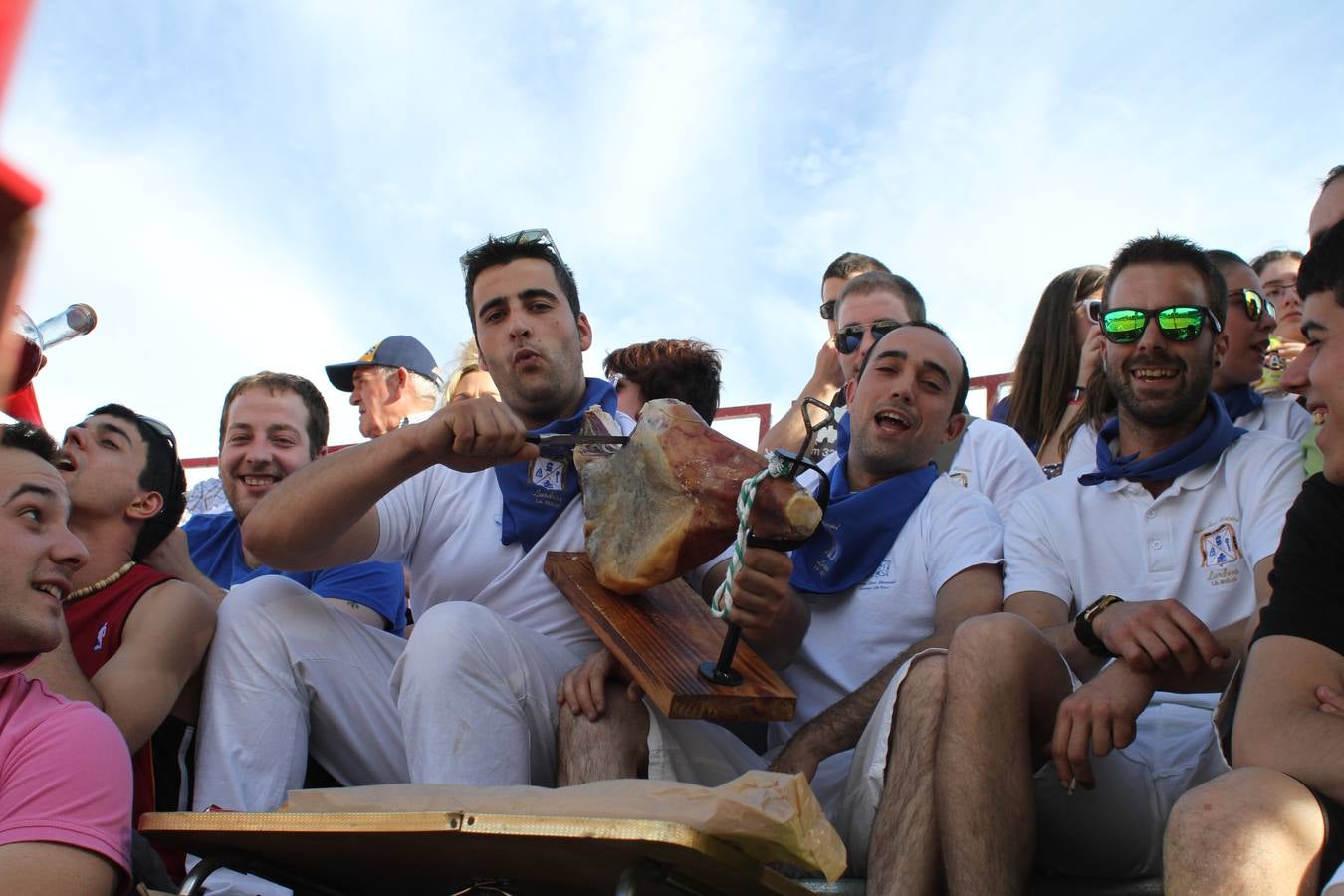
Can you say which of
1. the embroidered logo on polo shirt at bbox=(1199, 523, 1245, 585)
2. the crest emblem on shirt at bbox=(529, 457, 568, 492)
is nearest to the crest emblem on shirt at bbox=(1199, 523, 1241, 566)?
the embroidered logo on polo shirt at bbox=(1199, 523, 1245, 585)

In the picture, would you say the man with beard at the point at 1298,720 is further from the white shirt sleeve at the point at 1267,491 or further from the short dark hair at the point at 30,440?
the short dark hair at the point at 30,440

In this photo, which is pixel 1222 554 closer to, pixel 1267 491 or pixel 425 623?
pixel 1267 491

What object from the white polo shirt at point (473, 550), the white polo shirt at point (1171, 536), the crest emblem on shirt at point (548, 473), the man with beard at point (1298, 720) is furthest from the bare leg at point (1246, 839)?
the crest emblem on shirt at point (548, 473)

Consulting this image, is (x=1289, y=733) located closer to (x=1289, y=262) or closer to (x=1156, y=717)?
(x=1156, y=717)

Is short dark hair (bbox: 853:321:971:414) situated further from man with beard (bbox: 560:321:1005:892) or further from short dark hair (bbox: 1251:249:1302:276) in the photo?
short dark hair (bbox: 1251:249:1302:276)

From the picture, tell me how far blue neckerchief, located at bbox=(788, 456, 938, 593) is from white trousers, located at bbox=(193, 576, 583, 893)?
622mm

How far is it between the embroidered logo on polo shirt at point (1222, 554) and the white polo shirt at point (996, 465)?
0.83m

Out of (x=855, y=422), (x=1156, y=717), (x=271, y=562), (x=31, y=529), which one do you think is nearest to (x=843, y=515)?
(x=855, y=422)

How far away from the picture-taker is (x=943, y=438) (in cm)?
362

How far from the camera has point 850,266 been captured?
17.4ft

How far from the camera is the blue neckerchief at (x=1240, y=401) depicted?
3.59 metres

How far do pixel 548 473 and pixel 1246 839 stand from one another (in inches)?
77.6

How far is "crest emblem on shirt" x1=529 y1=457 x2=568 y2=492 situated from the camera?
3270mm

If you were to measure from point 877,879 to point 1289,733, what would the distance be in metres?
0.73
